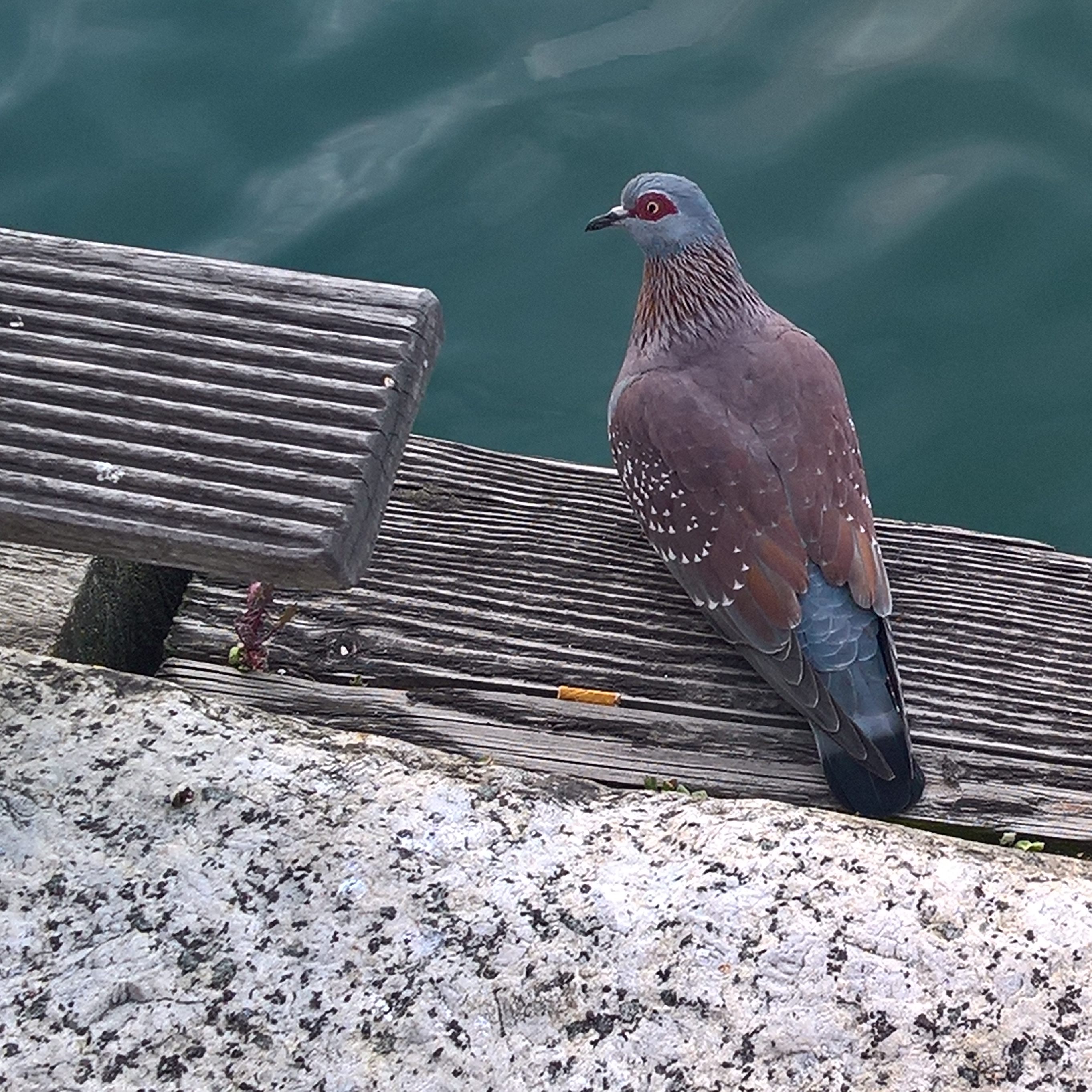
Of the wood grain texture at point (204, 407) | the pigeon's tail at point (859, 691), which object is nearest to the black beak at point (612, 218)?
the pigeon's tail at point (859, 691)

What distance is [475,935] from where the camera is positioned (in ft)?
5.68

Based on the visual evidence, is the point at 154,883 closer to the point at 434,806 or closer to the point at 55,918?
the point at 55,918

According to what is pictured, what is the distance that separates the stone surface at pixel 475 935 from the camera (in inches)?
63.7

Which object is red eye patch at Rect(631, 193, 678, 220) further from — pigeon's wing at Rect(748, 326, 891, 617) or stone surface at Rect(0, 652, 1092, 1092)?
stone surface at Rect(0, 652, 1092, 1092)

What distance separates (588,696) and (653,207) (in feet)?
6.33

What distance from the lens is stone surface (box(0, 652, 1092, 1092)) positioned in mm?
1617

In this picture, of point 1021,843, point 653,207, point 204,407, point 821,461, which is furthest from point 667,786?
point 653,207

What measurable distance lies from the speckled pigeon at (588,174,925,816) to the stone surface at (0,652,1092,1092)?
22.2 inches

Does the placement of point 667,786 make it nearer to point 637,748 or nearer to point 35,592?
point 637,748

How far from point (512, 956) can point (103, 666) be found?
1.01 metres

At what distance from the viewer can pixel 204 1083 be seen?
5.25ft

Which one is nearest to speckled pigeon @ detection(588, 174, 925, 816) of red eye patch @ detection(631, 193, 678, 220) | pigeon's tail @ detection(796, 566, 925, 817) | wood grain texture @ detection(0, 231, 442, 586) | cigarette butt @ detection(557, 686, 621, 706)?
pigeon's tail @ detection(796, 566, 925, 817)

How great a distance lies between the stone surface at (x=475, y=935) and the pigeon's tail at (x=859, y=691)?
519mm

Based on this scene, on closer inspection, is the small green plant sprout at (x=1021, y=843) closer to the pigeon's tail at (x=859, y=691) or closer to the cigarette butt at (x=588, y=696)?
the pigeon's tail at (x=859, y=691)
